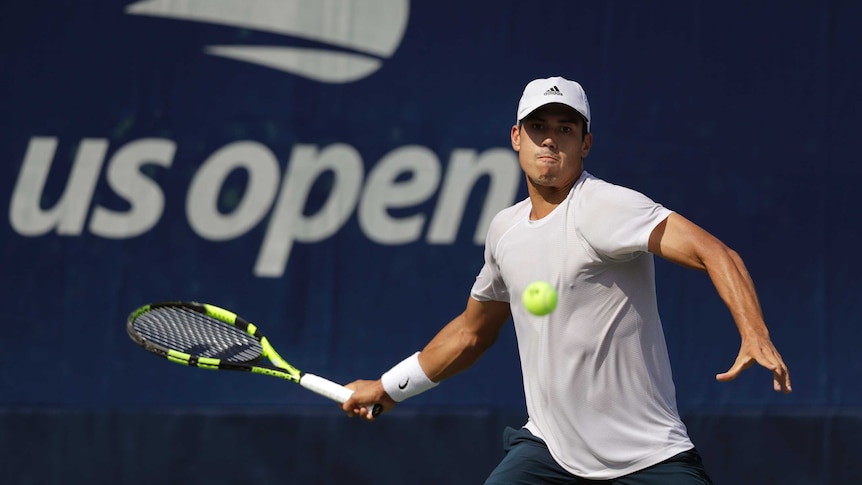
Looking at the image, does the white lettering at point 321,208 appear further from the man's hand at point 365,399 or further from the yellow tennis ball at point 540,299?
the yellow tennis ball at point 540,299

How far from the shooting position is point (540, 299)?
3543 mm

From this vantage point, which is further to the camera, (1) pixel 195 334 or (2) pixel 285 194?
→ (2) pixel 285 194

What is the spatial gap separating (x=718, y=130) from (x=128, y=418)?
324 centimetres

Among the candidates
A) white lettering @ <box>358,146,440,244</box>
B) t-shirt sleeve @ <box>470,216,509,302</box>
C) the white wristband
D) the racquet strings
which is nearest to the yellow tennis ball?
t-shirt sleeve @ <box>470,216,509,302</box>

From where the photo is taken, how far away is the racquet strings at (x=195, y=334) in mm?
4656

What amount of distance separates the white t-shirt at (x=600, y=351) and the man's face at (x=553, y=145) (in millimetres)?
86

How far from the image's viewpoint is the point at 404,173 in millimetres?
6492

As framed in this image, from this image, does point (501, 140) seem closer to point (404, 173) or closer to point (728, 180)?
point (404, 173)

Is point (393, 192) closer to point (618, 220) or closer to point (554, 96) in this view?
point (554, 96)

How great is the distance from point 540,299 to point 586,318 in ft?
0.71

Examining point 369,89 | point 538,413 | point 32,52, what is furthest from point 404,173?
point 538,413

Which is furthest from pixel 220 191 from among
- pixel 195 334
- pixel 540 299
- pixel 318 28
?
pixel 540 299

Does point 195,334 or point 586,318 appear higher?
point 586,318

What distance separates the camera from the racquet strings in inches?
183
